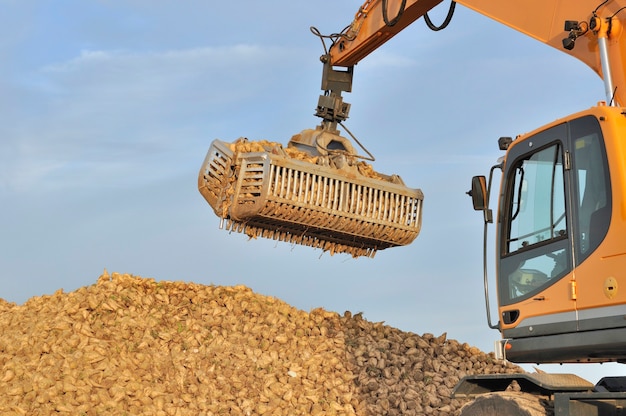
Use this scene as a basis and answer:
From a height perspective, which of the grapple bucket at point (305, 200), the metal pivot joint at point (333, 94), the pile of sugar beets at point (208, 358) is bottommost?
the pile of sugar beets at point (208, 358)

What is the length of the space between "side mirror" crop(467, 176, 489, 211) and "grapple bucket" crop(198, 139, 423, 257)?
113 inches

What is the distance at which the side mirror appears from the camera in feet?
18.2

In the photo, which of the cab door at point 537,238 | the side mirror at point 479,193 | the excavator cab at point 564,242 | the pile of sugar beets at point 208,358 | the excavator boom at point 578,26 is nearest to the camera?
the excavator cab at point 564,242

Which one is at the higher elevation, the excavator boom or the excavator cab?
the excavator boom

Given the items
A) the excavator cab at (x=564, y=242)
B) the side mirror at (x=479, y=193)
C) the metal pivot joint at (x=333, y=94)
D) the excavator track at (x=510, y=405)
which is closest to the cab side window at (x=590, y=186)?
the excavator cab at (x=564, y=242)

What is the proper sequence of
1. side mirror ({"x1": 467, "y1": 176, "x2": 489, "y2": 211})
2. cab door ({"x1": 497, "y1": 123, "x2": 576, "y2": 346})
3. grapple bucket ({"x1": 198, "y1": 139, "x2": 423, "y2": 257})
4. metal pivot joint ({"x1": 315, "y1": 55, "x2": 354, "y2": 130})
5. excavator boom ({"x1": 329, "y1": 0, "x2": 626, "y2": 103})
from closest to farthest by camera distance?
1. cab door ({"x1": 497, "y1": 123, "x2": 576, "y2": 346})
2. excavator boom ({"x1": 329, "y1": 0, "x2": 626, "y2": 103})
3. side mirror ({"x1": 467, "y1": 176, "x2": 489, "y2": 211})
4. grapple bucket ({"x1": 198, "y1": 139, "x2": 423, "y2": 257})
5. metal pivot joint ({"x1": 315, "y1": 55, "x2": 354, "y2": 130})

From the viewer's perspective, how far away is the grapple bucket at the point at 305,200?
26.7ft

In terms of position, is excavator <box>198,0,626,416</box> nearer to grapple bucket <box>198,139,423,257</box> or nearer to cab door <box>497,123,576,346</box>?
cab door <box>497,123,576,346</box>

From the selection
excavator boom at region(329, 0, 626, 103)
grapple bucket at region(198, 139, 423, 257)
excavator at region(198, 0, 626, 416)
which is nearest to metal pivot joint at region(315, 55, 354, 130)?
grapple bucket at region(198, 139, 423, 257)

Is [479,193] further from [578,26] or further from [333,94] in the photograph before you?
[333,94]

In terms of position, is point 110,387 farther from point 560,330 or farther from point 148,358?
point 560,330

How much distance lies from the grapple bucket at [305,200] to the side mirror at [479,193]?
288cm

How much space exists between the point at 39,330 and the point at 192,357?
6.36ft

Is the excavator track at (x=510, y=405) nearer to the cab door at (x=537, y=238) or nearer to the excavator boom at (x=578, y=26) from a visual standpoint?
the cab door at (x=537, y=238)
